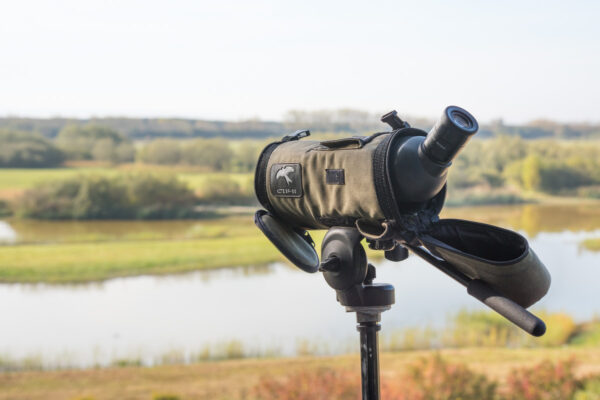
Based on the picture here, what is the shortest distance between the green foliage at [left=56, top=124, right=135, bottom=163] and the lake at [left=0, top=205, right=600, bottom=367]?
0.40 m

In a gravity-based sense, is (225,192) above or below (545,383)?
above

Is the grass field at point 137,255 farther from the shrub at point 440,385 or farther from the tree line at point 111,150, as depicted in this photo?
the shrub at point 440,385

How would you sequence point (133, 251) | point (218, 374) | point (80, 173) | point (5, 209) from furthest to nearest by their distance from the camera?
point (80, 173) < point (133, 251) < point (5, 209) < point (218, 374)

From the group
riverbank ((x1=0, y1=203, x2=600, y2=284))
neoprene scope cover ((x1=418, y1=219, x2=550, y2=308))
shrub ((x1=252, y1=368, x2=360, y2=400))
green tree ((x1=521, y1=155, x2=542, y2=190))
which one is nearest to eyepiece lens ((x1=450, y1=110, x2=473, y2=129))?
neoprene scope cover ((x1=418, y1=219, x2=550, y2=308))

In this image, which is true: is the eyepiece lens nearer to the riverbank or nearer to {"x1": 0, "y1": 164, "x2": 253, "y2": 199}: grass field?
the riverbank

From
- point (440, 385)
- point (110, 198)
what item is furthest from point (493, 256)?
point (110, 198)

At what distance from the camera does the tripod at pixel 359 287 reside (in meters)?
0.81

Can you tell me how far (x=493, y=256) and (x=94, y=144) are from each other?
3.12m

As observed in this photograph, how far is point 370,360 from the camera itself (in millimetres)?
861

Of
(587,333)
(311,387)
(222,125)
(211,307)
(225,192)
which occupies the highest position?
(222,125)

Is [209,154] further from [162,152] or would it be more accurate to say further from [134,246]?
[134,246]

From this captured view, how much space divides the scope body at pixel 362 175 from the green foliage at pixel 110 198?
267 centimetres

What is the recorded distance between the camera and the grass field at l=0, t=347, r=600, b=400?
2.93 meters

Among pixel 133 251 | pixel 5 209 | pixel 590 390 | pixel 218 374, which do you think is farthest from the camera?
pixel 133 251
